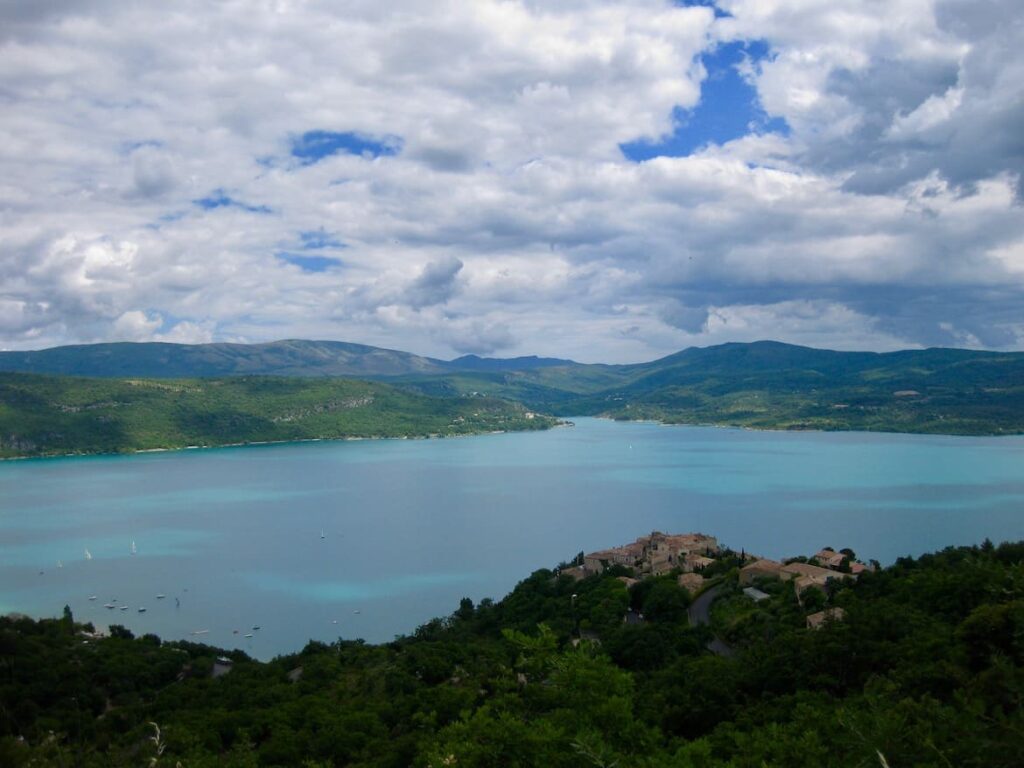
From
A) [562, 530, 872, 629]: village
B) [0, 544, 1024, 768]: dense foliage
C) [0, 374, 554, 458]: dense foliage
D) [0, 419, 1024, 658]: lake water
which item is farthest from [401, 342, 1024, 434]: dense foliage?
[0, 544, 1024, 768]: dense foliage

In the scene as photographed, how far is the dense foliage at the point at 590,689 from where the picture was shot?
23.3 feet

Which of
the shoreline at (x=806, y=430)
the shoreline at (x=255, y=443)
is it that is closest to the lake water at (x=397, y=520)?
the shoreline at (x=255, y=443)

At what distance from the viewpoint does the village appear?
25.3 m

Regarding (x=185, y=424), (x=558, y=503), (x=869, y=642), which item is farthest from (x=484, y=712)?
(x=185, y=424)

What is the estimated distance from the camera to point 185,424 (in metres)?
119

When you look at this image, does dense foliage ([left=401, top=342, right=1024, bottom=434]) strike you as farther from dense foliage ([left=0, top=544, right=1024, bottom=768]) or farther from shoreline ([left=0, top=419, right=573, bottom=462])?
dense foliage ([left=0, top=544, right=1024, bottom=768])

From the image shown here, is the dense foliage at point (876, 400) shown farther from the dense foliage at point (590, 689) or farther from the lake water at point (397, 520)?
the dense foliage at point (590, 689)

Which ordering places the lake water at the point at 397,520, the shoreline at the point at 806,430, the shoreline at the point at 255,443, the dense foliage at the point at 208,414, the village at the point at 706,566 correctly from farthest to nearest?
the shoreline at the point at 806,430 < the dense foliage at the point at 208,414 < the shoreline at the point at 255,443 < the lake water at the point at 397,520 < the village at the point at 706,566

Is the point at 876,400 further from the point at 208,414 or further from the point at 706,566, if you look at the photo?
the point at 706,566

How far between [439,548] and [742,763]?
37903 mm

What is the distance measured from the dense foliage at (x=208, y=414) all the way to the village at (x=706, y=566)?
3777 inches

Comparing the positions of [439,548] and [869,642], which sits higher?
[869,642]

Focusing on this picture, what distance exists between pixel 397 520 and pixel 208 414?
81739 millimetres

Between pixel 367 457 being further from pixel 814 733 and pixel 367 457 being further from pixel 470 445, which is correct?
pixel 814 733
